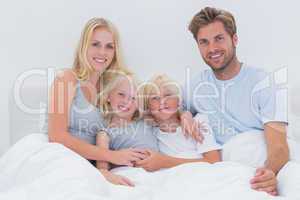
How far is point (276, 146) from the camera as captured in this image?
163 centimetres

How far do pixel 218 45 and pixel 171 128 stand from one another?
15.3 inches

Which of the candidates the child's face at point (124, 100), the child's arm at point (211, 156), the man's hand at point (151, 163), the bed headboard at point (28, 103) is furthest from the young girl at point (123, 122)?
the bed headboard at point (28, 103)

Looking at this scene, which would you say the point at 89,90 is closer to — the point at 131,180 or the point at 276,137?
the point at 131,180

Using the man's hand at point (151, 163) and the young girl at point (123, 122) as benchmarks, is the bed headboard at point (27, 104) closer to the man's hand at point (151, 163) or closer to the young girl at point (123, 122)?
the young girl at point (123, 122)

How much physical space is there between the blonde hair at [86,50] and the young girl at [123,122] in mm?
93

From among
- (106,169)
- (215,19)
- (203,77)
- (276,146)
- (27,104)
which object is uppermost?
(215,19)

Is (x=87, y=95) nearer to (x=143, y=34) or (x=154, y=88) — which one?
(x=154, y=88)

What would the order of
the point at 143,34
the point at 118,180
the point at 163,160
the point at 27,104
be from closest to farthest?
the point at 118,180 < the point at 163,160 < the point at 27,104 < the point at 143,34

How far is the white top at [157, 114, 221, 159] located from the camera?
1786 millimetres

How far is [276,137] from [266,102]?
6.1 inches

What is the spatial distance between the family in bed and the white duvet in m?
0.16

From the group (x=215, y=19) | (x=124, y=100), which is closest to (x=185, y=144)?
(x=124, y=100)

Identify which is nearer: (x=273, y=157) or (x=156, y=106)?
(x=273, y=157)

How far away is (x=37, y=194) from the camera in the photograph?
4.21 feet
